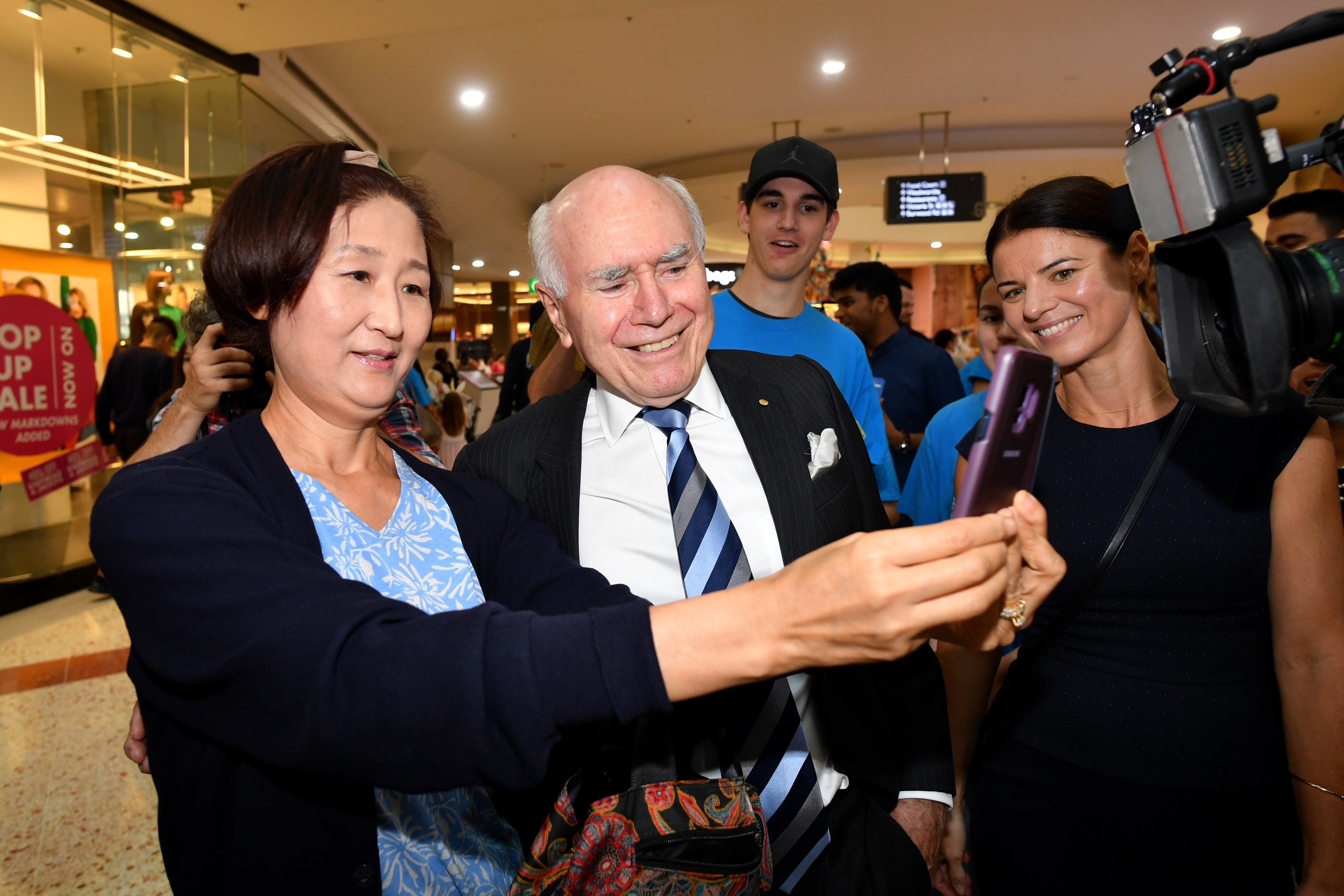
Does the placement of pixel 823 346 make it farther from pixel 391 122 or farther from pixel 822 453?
pixel 391 122

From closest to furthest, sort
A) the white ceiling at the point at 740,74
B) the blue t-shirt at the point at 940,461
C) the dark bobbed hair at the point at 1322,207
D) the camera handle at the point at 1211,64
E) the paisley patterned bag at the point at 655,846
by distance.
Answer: the camera handle at the point at 1211,64
the paisley patterned bag at the point at 655,846
the blue t-shirt at the point at 940,461
the dark bobbed hair at the point at 1322,207
the white ceiling at the point at 740,74

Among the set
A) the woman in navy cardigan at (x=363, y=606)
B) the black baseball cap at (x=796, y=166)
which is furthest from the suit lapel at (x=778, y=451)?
the black baseball cap at (x=796, y=166)

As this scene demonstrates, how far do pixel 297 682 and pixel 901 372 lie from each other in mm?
3507

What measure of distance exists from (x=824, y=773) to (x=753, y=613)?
27.8 inches

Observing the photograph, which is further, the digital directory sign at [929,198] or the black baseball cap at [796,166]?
the digital directory sign at [929,198]

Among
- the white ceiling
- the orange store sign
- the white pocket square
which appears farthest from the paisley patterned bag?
the white ceiling

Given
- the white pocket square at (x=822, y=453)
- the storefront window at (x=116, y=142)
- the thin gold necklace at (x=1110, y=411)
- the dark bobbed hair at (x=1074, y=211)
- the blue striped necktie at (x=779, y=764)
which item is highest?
the storefront window at (x=116, y=142)

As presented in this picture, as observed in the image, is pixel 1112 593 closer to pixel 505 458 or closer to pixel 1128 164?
pixel 1128 164

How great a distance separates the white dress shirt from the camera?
135 centimetres

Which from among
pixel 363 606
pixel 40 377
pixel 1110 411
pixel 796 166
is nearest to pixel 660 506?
pixel 363 606

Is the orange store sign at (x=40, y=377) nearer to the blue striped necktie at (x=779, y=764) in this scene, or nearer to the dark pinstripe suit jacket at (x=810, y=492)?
the dark pinstripe suit jacket at (x=810, y=492)

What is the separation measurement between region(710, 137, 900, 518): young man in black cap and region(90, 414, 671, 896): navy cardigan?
1779mm

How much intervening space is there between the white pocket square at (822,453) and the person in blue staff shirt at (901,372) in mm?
2046

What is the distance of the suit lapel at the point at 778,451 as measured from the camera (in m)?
1.45
